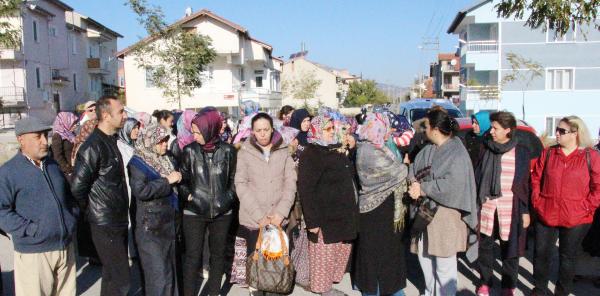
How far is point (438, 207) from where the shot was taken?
14.6 ft

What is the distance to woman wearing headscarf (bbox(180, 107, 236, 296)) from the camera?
466cm

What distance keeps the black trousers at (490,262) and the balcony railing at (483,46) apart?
3334cm

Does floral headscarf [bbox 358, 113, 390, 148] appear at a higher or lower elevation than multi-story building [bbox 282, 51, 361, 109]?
lower

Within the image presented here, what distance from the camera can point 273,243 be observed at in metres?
4.49

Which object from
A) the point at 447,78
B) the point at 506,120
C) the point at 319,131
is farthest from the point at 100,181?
the point at 447,78

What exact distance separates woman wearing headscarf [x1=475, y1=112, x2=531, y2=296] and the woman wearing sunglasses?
16 cm

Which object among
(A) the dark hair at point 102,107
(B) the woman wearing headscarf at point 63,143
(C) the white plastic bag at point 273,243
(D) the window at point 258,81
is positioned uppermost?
(D) the window at point 258,81

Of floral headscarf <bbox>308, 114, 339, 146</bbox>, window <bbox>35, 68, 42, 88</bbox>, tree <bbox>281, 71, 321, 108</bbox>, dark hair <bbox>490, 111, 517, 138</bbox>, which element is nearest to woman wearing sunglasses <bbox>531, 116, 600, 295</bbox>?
A: dark hair <bbox>490, 111, 517, 138</bbox>

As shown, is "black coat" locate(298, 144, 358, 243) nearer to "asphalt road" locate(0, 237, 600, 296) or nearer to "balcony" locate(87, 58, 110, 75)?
"asphalt road" locate(0, 237, 600, 296)

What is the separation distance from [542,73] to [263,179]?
33339 millimetres

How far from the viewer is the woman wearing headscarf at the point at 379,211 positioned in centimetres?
450

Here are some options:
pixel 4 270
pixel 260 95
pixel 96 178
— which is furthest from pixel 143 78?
pixel 96 178

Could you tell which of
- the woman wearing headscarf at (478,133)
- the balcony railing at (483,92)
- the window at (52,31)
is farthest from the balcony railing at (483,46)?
the window at (52,31)

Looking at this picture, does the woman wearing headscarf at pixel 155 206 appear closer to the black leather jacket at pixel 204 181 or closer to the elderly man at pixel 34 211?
the black leather jacket at pixel 204 181
